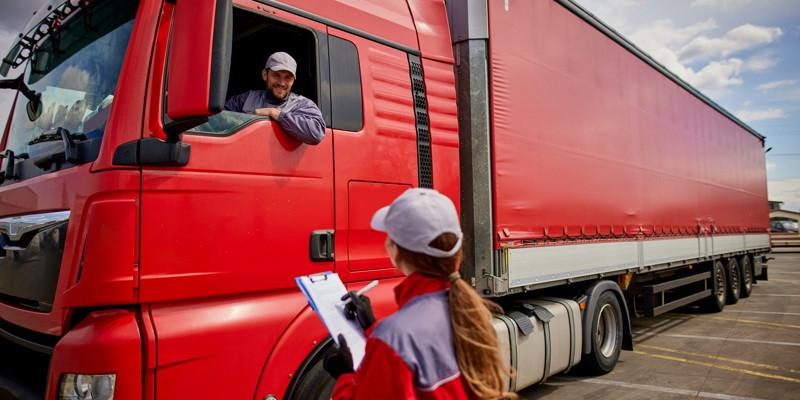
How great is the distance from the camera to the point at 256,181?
8.29ft

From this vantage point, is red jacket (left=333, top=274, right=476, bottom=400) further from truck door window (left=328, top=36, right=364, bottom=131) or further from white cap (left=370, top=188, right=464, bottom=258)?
truck door window (left=328, top=36, right=364, bottom=131)

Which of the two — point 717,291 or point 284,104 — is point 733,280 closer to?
point 717,291

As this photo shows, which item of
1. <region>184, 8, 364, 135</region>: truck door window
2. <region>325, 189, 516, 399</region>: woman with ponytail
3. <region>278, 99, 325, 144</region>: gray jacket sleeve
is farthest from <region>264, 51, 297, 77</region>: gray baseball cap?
<region>325, 189, 516, 399</region>: woman with ponytail

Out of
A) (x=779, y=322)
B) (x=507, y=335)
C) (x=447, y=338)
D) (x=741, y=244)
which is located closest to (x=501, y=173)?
(x=507, y=335)

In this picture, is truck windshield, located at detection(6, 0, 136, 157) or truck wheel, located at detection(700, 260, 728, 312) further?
truck wheel, located at detection(700, 260, 728, 312)

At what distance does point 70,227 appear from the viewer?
2244 mm

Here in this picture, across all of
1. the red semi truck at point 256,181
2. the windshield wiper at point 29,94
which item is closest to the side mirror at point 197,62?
the red semi truck at point 256,181

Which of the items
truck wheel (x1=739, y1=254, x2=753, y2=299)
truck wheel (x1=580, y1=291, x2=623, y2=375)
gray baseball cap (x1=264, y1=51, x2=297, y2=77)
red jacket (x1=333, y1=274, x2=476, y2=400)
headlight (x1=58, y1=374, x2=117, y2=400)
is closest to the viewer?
red jacket (x1=333, y1=274, x2=476, y2=400)

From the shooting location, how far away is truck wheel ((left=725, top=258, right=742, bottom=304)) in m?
10.3

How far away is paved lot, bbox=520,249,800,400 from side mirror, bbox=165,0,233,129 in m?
4.15

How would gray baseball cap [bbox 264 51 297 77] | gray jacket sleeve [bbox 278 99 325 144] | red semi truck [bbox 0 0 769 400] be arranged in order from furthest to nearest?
1. gray baseball cap [bbox 264 51 297 77]
2. gray jacket sleeve [bbox 278 99 325 144]
3. red semi truck [bbox 0 0 769 400]

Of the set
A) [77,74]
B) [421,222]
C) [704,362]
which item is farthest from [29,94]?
[704,362]

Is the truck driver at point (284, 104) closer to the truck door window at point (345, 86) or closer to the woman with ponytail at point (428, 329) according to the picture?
the truck door window at point (345, 86)

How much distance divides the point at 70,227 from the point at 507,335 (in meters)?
2.96
